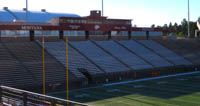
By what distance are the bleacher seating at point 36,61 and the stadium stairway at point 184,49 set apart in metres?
18.6

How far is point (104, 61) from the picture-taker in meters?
28.4

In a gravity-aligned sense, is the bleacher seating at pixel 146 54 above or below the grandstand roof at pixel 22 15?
below

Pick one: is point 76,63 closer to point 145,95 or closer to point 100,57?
point 100,57

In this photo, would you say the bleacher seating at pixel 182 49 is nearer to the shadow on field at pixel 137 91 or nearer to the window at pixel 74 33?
the window at pixel 74 33

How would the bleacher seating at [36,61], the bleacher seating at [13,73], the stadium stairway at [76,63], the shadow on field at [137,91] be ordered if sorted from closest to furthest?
1. the shadow on field at [137,91]
2. the bleacher seating at [13,73]
3. the bleacher seating at [36,61]
4. the stadium stairway at [76,63]

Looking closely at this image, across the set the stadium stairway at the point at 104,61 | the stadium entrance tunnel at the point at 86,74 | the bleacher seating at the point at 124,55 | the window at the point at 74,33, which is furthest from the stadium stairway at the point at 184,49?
the stadium entrance tunnel at the point at 86,74

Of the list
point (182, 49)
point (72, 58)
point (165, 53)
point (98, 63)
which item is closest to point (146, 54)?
point (165, 53)

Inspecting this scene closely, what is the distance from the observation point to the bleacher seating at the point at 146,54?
3162cm

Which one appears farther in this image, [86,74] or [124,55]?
[124,55]

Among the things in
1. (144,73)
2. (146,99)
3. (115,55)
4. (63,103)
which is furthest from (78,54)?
(63,103)

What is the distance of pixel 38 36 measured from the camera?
1195 inches

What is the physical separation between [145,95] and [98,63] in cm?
956

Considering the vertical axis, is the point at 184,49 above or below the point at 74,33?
below

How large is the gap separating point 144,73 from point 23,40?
13.1m
